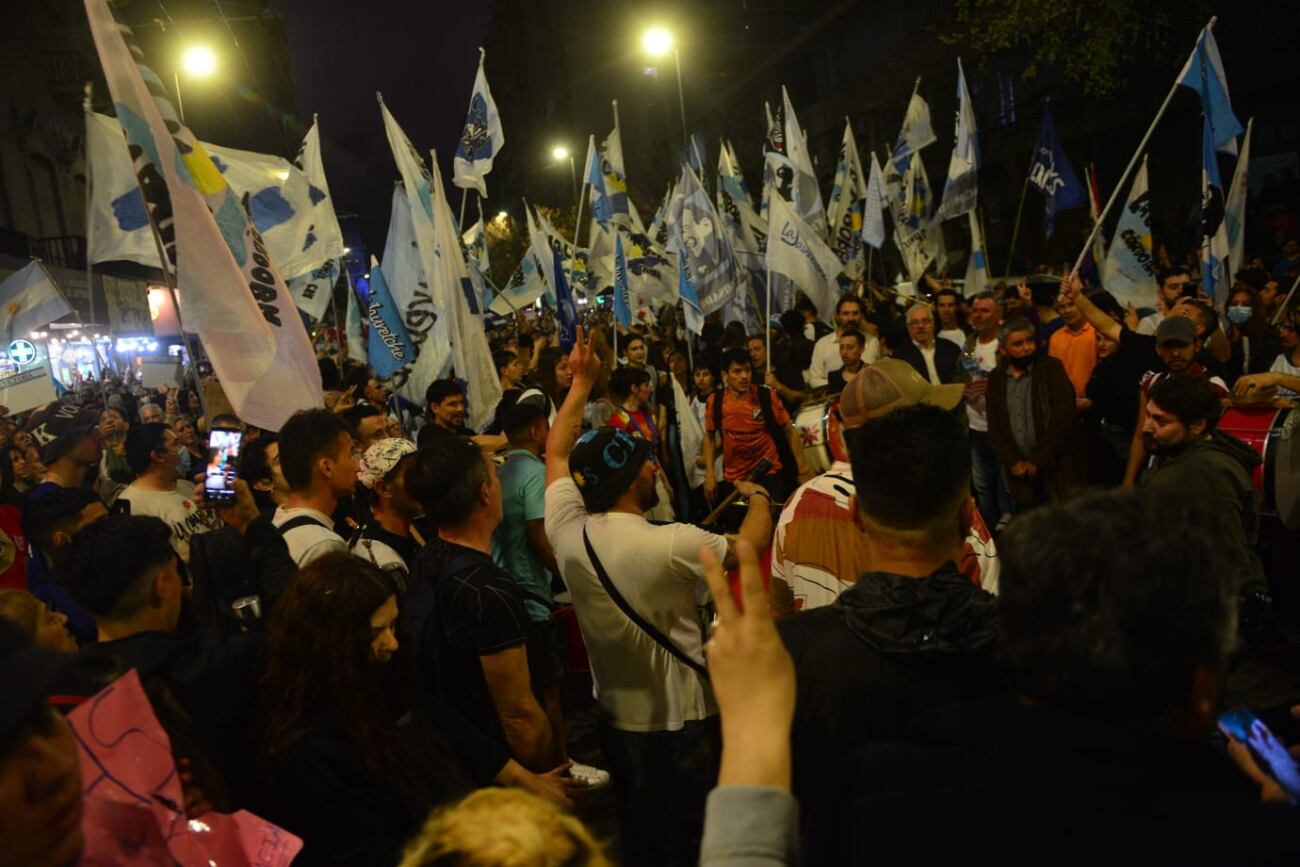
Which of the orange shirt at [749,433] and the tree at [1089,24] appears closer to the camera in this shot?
the orange shirt at [749,433]

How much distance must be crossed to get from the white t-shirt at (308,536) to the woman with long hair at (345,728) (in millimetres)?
969

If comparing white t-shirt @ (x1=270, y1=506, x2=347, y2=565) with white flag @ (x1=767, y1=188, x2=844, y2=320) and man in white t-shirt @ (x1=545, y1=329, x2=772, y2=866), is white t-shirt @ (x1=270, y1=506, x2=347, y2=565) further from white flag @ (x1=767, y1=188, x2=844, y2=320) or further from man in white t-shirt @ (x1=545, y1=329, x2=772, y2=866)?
white flag @ (x1=767, y1=188, x2=844, y2=320)

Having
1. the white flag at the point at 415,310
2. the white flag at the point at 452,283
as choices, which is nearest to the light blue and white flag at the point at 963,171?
the white flag at the point at 415,310


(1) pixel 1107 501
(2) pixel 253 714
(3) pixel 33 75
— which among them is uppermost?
(3) pixel 33 75

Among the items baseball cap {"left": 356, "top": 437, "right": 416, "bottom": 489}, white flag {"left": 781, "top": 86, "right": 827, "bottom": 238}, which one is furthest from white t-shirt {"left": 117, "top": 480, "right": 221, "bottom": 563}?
white flag {"left": 781, "top": 86, "right": 827, "bottom": 238}

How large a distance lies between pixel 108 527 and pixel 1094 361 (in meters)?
7.14

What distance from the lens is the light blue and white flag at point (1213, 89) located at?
845 cm

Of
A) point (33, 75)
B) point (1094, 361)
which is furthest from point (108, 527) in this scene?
point (33, 75)

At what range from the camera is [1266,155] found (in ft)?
71.9

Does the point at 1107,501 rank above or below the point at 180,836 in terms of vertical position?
above

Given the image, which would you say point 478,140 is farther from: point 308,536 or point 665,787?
point 665,787

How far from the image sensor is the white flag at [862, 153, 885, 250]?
45.1 feet

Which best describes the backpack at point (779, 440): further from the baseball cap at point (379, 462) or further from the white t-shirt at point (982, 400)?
the baseball cap at point (379, 462)

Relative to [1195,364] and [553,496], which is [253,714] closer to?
[553,496]
